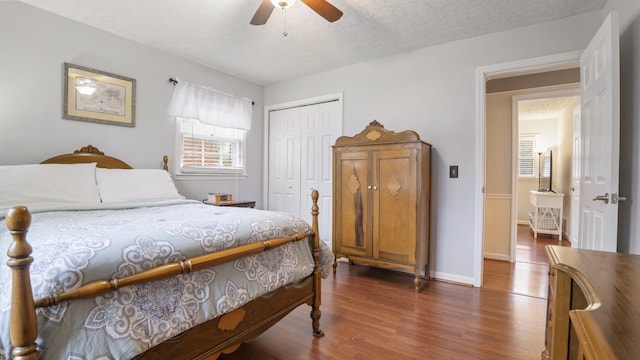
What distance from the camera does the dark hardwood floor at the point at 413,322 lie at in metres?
1.83

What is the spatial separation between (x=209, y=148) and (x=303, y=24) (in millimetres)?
2060

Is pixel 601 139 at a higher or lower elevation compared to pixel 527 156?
lower

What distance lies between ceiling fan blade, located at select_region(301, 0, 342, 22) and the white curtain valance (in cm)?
216

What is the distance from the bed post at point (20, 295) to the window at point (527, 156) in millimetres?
8138

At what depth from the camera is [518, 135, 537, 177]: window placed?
686 centimetres

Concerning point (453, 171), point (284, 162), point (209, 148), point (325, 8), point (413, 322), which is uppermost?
point (325, 8)

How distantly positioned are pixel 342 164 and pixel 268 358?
6.79 ft

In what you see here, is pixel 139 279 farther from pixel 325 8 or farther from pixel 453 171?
pixel 453 171

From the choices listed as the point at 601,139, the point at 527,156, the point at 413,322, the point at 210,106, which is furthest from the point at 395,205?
the point at 527,156

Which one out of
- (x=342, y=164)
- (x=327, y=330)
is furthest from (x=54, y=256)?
(x=342, y=164)

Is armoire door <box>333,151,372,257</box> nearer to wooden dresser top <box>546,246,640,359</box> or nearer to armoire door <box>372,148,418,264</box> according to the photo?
armoire door <box>372,148,418,264</box>

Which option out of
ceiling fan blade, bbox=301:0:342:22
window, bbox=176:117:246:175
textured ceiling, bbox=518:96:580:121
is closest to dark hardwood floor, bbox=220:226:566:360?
window, bbox=176:117:246:175

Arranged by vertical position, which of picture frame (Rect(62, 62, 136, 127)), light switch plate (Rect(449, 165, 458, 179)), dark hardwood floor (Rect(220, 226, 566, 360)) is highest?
picture frame (Rect(62, 62, 136, 127))

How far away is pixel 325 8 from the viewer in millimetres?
2092
